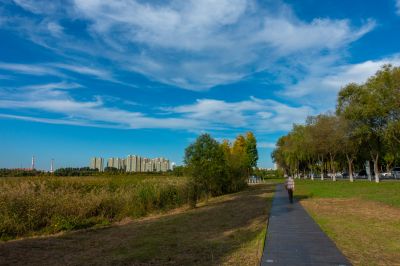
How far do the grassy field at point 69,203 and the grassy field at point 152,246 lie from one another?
163 centimetres

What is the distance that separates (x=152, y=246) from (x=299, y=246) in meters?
3.54

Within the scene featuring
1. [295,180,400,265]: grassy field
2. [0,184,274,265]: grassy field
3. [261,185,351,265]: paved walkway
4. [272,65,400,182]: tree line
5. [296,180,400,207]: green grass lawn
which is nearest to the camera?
[261,185,351,265]: paved walkway

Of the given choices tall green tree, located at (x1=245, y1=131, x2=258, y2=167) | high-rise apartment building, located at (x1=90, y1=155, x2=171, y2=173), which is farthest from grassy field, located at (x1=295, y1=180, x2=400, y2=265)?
high-rise apartment building, located at (x1=90, y1=155, x2=171, y2=173)

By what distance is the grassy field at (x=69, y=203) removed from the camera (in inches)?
493

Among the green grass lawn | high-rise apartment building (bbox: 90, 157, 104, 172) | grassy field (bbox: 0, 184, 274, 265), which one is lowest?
grassy field (bbox: 0, 184, 274, 265)

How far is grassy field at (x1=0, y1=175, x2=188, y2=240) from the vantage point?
12516mm

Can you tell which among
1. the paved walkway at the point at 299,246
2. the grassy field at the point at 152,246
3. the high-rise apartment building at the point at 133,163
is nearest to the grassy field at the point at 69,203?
the grassy field at the point at 152,246

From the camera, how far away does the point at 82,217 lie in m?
14.5

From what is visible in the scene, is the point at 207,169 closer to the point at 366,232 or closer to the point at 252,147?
the point at 366,232

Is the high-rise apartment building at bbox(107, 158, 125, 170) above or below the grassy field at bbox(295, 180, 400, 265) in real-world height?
above

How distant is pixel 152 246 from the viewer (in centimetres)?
916

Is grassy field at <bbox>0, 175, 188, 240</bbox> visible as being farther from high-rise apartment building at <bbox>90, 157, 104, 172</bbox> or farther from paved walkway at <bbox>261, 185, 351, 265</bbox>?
high-rise apartment building at <bbox>90, 157, 104, 172</bbox>

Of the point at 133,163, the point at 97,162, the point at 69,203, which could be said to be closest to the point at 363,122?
the point at 69,203

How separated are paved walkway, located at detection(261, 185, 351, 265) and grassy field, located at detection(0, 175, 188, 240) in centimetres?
743
